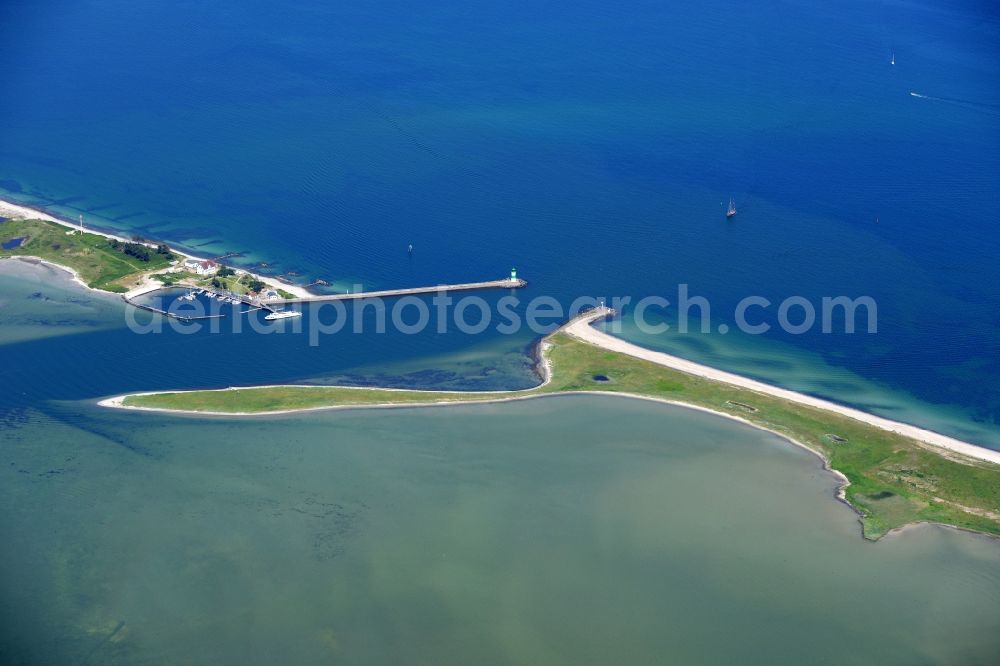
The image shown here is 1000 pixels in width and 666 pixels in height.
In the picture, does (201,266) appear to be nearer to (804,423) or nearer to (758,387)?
(758,387)

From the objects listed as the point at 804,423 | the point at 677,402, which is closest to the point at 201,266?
the point at 677,402

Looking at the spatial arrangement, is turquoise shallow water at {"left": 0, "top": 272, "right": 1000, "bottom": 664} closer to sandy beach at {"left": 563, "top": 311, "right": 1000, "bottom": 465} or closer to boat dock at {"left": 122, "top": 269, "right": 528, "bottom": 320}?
sandy beach at {"left": 563, "top": 311, "right": 1000, "bottom": 465}

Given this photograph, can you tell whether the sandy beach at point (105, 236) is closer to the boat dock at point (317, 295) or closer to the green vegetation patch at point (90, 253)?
the boat dock at point (317, 295)

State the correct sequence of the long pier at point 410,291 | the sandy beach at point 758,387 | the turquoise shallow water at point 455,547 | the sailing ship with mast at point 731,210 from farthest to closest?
the sailing ship with mast at point 731,210, the long pier at point 410,291, the sandy beach at point 758,387, the turquoise shallow water at point 455,547

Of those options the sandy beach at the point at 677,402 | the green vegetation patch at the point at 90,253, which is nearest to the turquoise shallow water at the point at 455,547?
the sandy beach at the point at 677,402

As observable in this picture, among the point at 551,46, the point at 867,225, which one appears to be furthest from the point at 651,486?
the point at 551,46

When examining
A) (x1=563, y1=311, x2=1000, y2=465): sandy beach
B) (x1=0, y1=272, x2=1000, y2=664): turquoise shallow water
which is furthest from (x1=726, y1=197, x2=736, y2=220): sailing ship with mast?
(x1=0, y1=272, x2=1000, y2=664): turquoise shallow water
